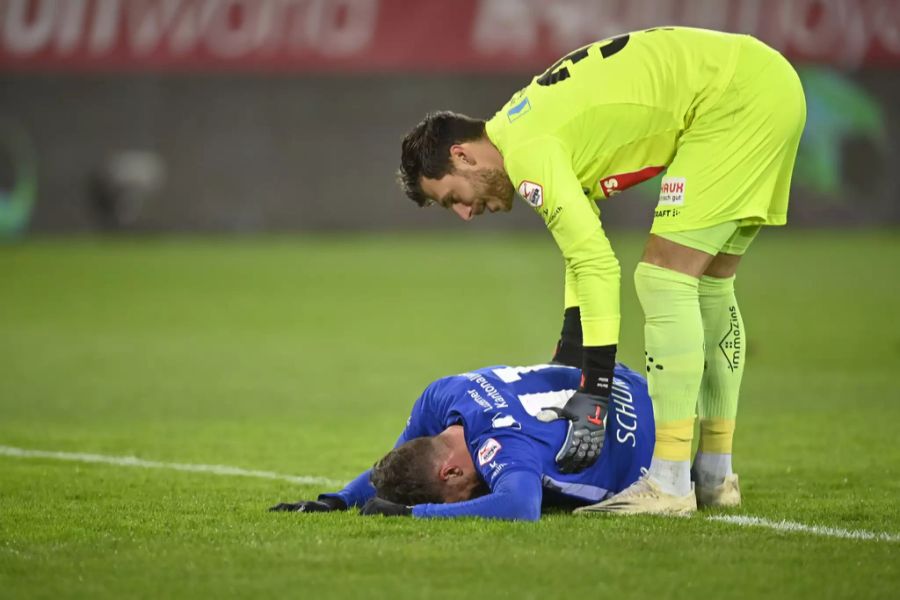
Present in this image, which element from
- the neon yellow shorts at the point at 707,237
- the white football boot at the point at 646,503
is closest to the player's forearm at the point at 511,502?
the white football boot at the point at 646,503

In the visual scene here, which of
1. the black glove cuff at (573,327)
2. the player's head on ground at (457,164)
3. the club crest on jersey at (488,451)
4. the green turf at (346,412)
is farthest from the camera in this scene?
the black glove cuff at (573,327)

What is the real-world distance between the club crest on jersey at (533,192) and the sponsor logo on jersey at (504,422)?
2.83 ft

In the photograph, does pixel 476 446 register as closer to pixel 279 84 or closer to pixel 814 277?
pixel 814 277

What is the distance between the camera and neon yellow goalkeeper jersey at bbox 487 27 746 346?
18.4 feet

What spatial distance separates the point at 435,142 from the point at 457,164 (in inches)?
5.1

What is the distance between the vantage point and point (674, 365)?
5.82m

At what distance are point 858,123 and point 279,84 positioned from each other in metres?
9.99

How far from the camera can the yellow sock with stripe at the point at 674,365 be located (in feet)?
19.1

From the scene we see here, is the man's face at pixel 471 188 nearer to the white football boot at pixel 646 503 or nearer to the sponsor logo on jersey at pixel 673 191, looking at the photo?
the sponsor logo on jersey at pixel 673 191

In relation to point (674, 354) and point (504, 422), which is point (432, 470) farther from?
point (674, 354)

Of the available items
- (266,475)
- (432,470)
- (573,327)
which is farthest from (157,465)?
(573,327)

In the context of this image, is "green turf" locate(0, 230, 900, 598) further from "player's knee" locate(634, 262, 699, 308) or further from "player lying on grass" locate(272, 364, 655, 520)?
"player's knee" locate(634, 262, 699, 308)

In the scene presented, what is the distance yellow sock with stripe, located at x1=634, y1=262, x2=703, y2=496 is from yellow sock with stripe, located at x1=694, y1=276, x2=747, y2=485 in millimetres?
409

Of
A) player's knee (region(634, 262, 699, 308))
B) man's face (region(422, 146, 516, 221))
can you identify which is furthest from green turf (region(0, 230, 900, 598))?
man's face (region(422, 146, 516, 221))
